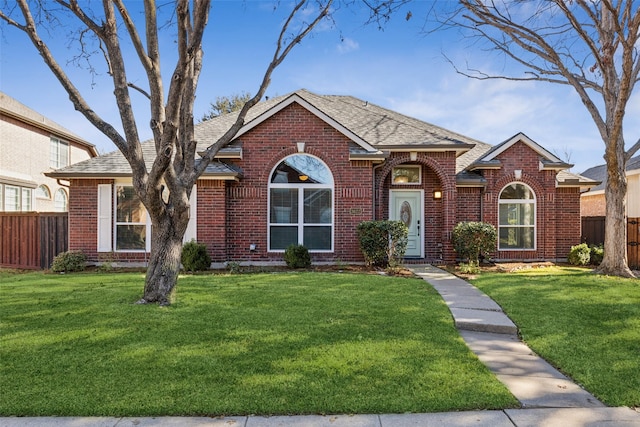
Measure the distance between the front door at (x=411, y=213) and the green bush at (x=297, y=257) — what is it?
3.73 metres

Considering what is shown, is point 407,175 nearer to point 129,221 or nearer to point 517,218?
point 517,218

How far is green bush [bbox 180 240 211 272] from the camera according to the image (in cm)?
980

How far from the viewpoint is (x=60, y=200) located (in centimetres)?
2206

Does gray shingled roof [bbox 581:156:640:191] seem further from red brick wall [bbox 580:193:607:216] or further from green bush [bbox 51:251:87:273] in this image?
green bush [bbox 51:251:87:273]

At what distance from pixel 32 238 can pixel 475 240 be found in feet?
45.5

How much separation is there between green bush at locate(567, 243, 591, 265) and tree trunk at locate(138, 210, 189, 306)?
39.5ft

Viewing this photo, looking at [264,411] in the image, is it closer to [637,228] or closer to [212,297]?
[212,297]

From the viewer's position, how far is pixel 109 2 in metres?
5.82

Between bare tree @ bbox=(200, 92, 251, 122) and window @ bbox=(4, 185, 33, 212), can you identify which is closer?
window @ bbox=(4, 185, 33, 212)

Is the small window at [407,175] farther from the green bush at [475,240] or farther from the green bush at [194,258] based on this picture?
the green bush at [194,258]

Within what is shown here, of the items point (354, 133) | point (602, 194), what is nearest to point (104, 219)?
point (354, 133)

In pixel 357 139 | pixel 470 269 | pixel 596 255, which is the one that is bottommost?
pixel 470 269

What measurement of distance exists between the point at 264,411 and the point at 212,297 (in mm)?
3875

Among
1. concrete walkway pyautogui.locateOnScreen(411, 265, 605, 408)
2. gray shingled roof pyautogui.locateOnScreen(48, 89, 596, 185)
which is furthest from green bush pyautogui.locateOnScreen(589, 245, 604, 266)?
concrete walkway pyautogui.locateOnScreen(411, 265, 605, 408)
